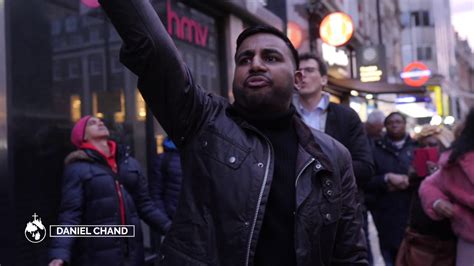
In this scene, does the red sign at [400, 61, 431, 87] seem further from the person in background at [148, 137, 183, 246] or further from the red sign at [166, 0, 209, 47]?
the person in background at [148, 137, 183, 246]

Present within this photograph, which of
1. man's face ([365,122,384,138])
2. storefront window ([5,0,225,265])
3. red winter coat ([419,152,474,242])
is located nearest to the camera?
red winter coat ([419,152,474,242])

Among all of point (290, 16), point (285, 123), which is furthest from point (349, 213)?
point (290, 16)

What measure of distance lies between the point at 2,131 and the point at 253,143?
3204 millimetres

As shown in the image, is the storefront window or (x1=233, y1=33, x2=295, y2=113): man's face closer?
(x1=233, y1=33, x2=295, y2=113): man's face

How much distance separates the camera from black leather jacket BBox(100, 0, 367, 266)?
1.58 m

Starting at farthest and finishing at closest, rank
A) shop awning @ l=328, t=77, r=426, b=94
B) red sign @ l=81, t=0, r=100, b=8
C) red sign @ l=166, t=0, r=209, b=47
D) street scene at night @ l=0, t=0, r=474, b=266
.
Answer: shop awning @ l=328, t=77, r=426, b=94 < red sign @ l=166, t=0, r=209, b=47 < red sign @ l=81, t=0, r=100, b=8 < street scene at night @ l=0, t=0, r=474, b=266

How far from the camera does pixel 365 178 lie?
12.1 feet

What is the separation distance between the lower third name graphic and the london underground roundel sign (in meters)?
9.58

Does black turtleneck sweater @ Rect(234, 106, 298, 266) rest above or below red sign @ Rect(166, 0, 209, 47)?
below

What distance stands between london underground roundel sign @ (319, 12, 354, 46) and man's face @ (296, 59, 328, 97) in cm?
895

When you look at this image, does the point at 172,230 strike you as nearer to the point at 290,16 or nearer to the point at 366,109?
the point at 290,16

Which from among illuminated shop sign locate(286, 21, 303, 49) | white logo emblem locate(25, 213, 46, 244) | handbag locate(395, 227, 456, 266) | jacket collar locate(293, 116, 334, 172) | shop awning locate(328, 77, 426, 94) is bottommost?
handbag locate(395, 227, 456, 266)

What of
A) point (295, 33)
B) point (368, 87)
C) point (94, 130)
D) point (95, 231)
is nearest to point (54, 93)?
point (94, 130)

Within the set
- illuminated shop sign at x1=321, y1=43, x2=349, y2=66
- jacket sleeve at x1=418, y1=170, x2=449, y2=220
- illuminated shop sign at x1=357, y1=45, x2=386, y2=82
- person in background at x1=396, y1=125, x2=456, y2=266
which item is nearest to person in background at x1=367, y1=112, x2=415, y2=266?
person in background at x1=396, y1=125, x2=456, y2=266
